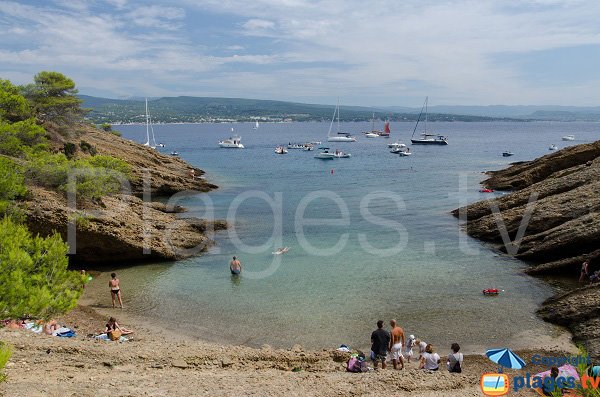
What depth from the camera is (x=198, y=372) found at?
A: 13.2 metres

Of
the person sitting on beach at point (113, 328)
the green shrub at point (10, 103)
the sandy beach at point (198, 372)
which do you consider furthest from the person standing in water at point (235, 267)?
the green shrub at point (10, 103)

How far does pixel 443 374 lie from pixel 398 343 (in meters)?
1.97

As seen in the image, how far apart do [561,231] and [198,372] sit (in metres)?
23.2

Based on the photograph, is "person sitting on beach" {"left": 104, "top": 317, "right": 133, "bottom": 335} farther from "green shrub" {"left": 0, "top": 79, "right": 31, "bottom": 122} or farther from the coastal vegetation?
"green shrub" {"left": 0, "top": 79, "right": 31, "bottom": 122}

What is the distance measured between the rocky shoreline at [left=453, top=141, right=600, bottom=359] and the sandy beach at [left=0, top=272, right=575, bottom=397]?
2379mm

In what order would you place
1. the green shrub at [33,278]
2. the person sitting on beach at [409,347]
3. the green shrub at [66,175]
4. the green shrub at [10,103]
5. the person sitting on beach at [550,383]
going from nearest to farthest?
the green shrub at [33,278] < the person sitting on beach at [550,383] < the person sitting on beach at [409,347] < the green shrub at [66,175] < the green shrub at [10,103]

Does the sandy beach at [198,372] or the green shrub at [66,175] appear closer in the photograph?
the sandy beach at [198,372]

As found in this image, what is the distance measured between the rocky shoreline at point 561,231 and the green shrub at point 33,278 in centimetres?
1729

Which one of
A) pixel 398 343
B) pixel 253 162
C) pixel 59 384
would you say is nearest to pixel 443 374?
pixel 398 343

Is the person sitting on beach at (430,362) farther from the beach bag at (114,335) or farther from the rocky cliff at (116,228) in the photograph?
the rocky cliff at (116,228)

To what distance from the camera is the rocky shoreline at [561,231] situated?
18.8 metres

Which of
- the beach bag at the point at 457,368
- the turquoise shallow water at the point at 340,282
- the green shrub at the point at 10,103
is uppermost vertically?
the green shrub at the point at 10,103

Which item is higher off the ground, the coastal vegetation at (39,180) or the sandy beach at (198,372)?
the coastal vegetation at (39,180)

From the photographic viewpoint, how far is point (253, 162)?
9525 centimetres
